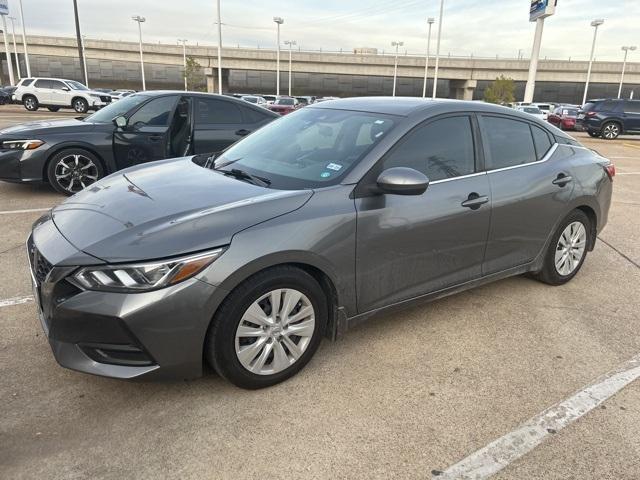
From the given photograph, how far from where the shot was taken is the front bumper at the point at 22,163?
6824mm

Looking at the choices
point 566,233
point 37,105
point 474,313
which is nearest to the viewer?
point 474,313

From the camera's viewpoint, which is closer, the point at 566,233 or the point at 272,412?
the point at 272,412

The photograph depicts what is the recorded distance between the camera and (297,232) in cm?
277

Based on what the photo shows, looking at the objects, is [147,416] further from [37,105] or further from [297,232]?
[37,105]

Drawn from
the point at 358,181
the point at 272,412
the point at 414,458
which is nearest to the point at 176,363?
the point at 272,412

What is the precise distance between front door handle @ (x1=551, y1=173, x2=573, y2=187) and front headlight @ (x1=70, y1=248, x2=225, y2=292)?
10.1 feet

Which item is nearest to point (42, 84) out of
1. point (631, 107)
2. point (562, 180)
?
point (631, 107)

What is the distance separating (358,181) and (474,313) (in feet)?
5.32

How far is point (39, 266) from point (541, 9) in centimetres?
4489

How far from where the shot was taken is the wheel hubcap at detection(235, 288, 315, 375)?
2723mm

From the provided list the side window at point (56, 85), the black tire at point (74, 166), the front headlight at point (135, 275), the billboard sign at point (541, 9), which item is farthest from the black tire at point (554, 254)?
the billboard sign at point (541, 9)

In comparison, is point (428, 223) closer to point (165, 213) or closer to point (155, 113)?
point (165, 213)

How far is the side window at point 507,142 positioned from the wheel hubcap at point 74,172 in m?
5.52

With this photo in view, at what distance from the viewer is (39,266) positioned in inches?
108
